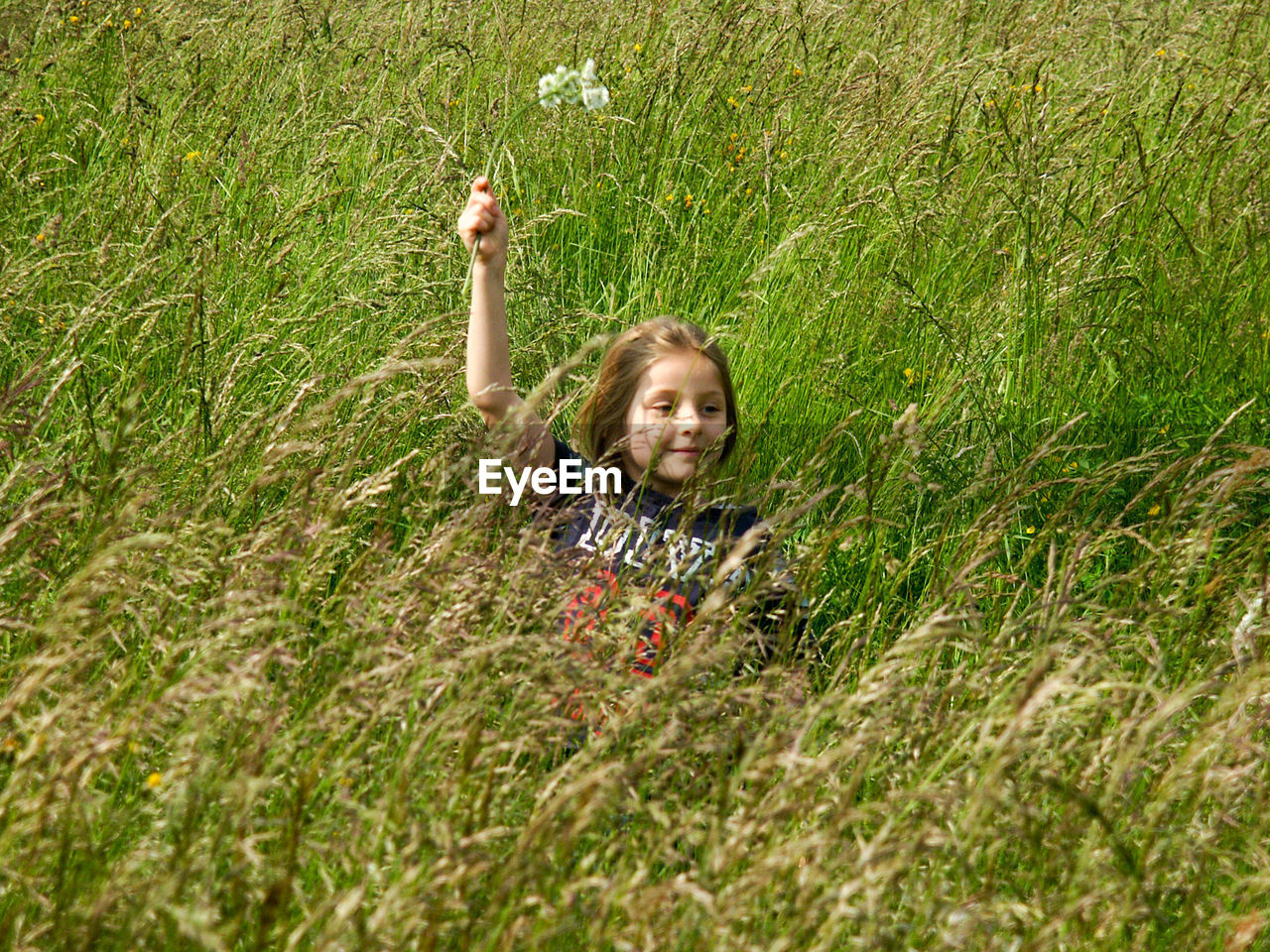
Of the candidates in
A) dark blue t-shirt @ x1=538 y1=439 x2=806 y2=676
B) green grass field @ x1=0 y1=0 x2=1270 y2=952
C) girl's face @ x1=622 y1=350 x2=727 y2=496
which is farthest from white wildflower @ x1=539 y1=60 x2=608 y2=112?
dark blue t-shirt @ x1=538 y1=439 x2=806 y2=676

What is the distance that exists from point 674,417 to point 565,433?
58 centimetres

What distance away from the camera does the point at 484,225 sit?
230cm

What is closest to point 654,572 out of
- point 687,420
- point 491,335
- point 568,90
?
point 687,420

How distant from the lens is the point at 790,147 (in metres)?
3.98

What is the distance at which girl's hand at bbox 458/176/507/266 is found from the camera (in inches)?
89.8

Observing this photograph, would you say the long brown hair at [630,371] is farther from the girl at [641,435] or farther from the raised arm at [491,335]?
the raised arm at [491,335]

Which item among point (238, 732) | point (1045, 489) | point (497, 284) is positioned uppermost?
point (497, 284)

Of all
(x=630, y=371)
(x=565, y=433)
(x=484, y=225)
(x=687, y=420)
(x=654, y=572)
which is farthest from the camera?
(x=565, y=433)

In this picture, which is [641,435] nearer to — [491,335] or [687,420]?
[687,420]

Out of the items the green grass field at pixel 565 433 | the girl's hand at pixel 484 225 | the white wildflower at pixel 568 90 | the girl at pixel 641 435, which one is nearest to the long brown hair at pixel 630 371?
the girl at pixel 641 435

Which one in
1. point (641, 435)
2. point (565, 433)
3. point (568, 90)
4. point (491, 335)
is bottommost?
point (565, 433)

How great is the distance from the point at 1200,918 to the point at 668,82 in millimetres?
2991

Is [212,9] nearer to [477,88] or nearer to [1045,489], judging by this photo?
[477,88]

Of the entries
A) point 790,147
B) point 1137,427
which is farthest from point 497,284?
point 790,147
